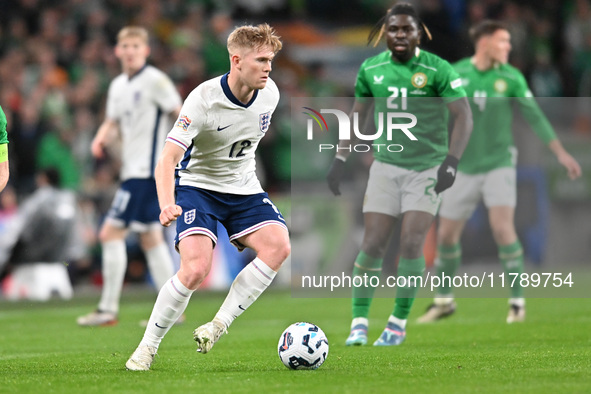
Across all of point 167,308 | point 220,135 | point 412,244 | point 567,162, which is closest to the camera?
point 167,308

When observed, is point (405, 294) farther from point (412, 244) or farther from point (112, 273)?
point (112, 273)

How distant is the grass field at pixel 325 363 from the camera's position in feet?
19.1

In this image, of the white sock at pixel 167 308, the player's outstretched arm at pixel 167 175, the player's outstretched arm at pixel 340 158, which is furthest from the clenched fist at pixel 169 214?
the player's outstretched arm at pixel 340 158

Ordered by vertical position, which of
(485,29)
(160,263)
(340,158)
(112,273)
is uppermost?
(485,29)

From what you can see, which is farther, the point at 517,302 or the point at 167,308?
the point at 517,302

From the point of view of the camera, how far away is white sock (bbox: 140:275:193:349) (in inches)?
256

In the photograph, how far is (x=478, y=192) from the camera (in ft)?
34.9

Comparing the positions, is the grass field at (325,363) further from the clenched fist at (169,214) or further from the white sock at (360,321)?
the clenched fist at (169,214)

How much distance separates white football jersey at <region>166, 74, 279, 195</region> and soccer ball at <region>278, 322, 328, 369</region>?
1.04m

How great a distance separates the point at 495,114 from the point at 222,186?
14.8 feet

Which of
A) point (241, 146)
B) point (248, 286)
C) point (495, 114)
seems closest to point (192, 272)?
point (248, 286)

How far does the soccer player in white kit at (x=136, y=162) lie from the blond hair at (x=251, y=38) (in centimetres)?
392

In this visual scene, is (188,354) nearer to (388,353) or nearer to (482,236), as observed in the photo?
(388,353)

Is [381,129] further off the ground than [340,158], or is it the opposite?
[381,129]
